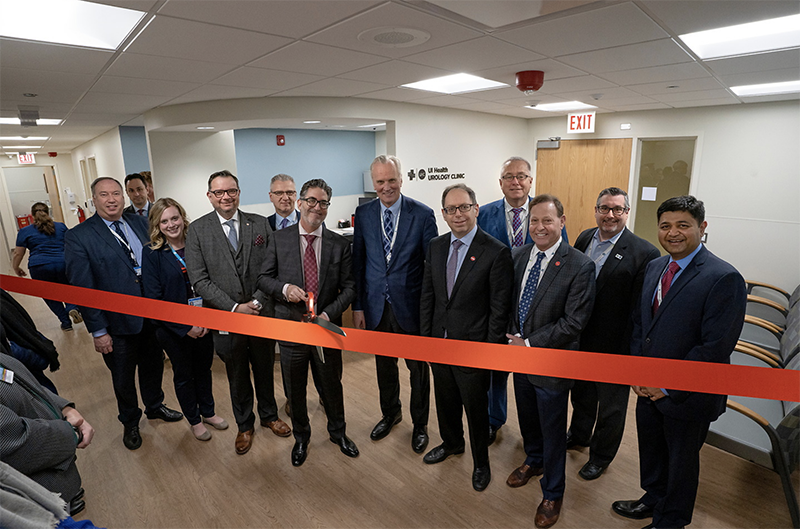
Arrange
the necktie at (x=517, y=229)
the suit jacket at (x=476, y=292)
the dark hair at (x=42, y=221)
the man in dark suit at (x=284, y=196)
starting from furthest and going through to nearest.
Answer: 1. the dark hair at (x=42, y=221)
2. the man in dark suit at (x=284, y=196)
3. the necktie at (x=517, y=229)
4. the suit jacket at (x=476, y=292)

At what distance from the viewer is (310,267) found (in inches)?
100

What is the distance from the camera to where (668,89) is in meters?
4.31

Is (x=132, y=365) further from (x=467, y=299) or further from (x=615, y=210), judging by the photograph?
(x=615, y=210)

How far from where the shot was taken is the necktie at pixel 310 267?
2.54 metres

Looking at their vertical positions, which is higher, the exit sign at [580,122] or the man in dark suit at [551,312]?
the exit sign at [580,122]

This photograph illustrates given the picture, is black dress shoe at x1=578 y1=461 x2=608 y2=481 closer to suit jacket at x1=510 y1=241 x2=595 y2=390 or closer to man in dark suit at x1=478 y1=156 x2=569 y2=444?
man in dark suit at x1=478 y1=156 x2=569 y2=444

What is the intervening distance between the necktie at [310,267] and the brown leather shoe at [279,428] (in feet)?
3.79

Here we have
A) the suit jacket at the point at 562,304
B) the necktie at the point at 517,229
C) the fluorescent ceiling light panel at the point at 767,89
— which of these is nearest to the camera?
the suit jacket at the point at 562,304

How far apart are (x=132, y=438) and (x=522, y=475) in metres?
2.63

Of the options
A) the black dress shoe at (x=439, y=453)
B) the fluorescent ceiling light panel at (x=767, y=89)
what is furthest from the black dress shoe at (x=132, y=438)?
the fluorescent ceiling light panel at (x=767, y=89)

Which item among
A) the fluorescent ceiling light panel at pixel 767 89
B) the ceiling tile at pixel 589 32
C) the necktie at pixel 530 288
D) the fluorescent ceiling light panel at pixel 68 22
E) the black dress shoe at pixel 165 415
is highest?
the fluorescent ceiling light panel at pixel 68 22

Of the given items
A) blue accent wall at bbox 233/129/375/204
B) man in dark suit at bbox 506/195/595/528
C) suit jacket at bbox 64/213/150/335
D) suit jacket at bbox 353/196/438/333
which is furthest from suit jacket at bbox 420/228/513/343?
blue accent wall at bbox 233/129/375/204

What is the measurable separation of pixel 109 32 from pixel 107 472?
2.68m

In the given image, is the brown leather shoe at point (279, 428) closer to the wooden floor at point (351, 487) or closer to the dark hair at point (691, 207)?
the wooden floor at point (351, 487)
